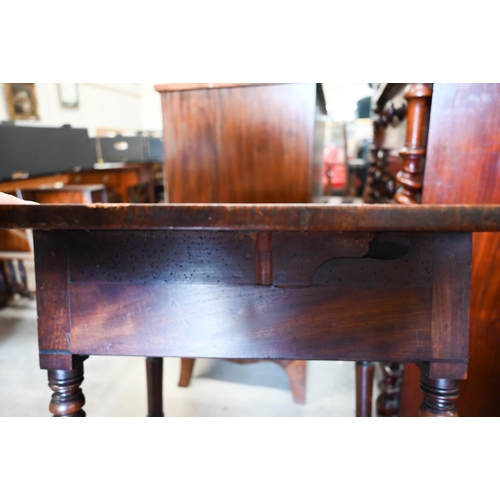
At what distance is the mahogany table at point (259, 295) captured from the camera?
1.90 feet

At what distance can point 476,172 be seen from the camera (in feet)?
3.13

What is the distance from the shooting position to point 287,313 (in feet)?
1.99

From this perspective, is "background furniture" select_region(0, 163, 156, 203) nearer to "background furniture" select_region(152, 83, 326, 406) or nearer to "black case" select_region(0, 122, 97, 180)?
"black case" select_region(0, 122, 97, 180)

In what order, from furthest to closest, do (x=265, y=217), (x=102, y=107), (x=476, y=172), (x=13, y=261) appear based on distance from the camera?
(x=102, y=107)
(x=13, y=261)
(x=476, y=172)
(x=265, y=217)

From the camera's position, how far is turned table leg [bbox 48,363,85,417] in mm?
673

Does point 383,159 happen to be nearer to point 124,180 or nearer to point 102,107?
→ point 124,180

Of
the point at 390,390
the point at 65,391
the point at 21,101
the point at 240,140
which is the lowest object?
the point at 390,390

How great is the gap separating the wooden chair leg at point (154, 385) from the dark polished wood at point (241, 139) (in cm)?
57

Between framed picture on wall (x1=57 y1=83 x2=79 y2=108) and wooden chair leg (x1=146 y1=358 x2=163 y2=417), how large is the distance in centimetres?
515

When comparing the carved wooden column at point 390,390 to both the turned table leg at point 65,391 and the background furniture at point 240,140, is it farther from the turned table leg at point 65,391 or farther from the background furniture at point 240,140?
the turned table leg at point 65,391

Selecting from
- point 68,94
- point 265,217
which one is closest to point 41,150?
point 265,217

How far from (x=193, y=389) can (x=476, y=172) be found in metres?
1.29
